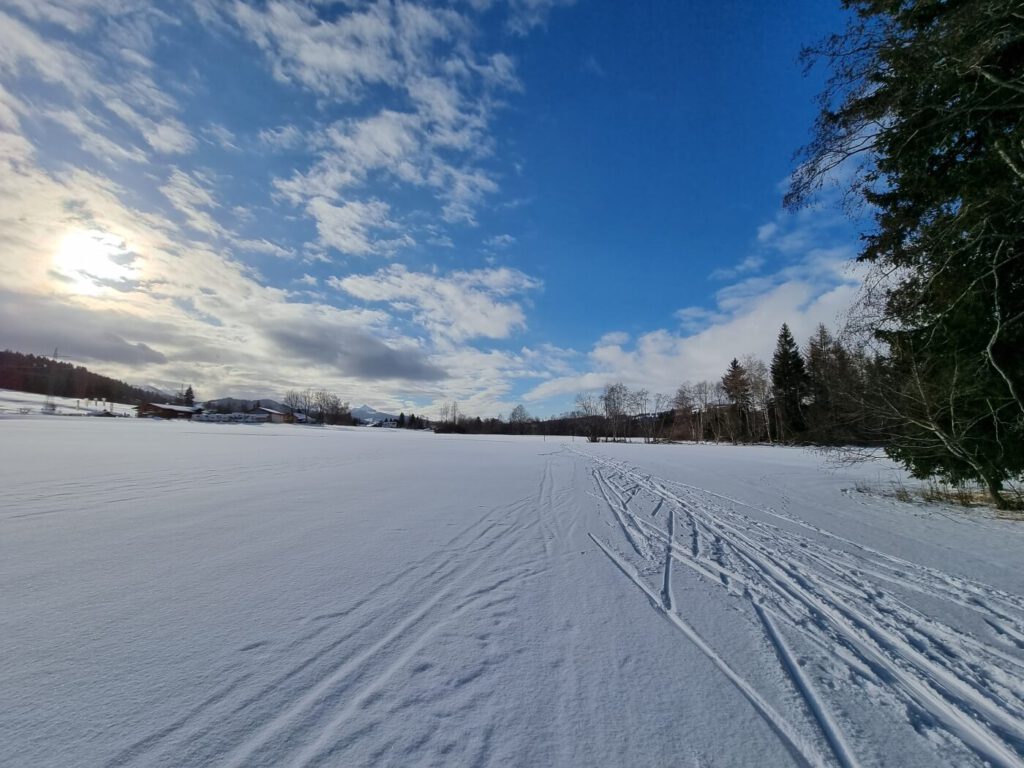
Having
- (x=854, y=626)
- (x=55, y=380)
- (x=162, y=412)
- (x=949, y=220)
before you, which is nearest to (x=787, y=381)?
(x=949, y=220)

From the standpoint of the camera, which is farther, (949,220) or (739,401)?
(739,401)

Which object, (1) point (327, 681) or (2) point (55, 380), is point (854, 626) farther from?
(2) point (55, 380)

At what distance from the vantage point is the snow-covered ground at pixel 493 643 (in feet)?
6.78

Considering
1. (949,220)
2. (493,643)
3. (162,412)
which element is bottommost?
(493,643)

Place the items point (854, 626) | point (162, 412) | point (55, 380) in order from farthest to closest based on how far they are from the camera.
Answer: point (55, 380) < point (162, 412) < point (854, 626)

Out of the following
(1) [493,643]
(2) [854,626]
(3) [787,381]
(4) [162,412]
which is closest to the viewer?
(1) [493,643]

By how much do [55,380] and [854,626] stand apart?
510ft

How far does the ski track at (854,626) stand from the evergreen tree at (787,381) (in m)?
47.0

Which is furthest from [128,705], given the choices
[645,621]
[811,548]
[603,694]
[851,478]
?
[851,478]

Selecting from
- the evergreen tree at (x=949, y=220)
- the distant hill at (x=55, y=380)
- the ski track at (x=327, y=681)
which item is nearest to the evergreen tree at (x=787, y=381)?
the evergreen tree at (x=949, y=220)

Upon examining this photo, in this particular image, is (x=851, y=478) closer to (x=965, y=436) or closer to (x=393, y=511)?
(x=965, y=436)

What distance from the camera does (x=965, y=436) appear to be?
26.6ft

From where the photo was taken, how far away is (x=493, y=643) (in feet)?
9.91

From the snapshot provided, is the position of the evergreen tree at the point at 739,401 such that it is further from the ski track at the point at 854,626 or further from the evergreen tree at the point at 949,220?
the ski track at the point at 854,626
